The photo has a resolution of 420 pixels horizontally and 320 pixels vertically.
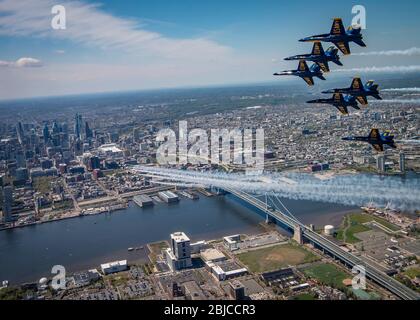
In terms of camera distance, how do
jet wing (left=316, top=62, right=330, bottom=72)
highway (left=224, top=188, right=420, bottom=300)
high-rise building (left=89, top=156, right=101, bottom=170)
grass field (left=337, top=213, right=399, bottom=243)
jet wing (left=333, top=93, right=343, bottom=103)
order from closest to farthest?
jet wing (left=316, top=62, right=330, bottom=72) < jet wing (left=333, top=93, right=343, bottom=103) < highway (left=224, top=188, right=420, bottom=300) < grass field (left=337, top=213, right=399, bottom=243) < high-rise building (left=89, top=156, right=101, bottom=170)

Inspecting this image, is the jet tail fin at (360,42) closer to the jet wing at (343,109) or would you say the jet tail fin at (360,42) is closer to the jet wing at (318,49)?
the jet wing at (318,49)

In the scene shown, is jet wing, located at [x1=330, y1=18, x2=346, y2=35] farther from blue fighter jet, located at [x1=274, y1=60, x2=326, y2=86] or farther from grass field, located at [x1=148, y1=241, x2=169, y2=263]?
grass field, located at [x1=148, y1=241, x2=169, y2=263]

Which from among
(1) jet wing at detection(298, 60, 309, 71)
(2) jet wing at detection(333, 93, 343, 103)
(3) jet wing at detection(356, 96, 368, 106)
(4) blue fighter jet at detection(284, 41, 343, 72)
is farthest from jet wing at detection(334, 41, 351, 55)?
(1) jet wing at detection(298, 60, 309, 71)

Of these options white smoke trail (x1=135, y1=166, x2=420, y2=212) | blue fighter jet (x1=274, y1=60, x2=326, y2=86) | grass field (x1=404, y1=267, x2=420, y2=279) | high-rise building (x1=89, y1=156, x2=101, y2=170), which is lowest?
grass field (x1=404, y1=267, x2=420, y2=279)
